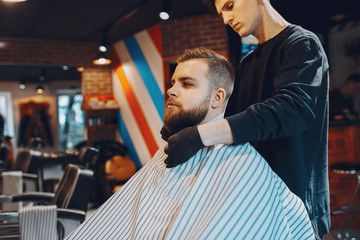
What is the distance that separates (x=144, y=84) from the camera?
19.2ft

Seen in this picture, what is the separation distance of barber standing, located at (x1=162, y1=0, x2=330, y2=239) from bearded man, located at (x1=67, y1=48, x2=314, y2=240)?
0.07 m

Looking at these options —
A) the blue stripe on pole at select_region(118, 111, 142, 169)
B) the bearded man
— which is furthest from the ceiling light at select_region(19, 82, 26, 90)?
the bearded man

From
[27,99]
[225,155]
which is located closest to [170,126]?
[225,155]

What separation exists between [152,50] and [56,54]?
193cm

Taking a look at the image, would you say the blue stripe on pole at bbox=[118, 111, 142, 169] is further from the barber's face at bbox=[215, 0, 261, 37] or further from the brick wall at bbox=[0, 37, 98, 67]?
the barber's face at bbox=[215, 0, 261, 37]

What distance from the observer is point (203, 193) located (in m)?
1.01

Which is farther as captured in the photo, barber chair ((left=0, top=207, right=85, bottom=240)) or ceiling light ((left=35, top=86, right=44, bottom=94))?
ceiling light ((left=35, top=86, right=44, bottom=94))

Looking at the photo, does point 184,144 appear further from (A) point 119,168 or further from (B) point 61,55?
(B) point 61,55

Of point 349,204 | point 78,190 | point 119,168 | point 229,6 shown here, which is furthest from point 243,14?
point 119,168

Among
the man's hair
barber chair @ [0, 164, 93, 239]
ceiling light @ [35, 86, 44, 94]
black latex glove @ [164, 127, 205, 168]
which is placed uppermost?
ceiling light @ [35, 86, 44, 94]

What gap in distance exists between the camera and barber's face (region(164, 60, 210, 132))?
3.75 feet

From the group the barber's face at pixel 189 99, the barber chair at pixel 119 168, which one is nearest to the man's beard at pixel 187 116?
the barber's face at pixel 189 99

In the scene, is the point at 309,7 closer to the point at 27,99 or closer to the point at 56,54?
the point at 56,54

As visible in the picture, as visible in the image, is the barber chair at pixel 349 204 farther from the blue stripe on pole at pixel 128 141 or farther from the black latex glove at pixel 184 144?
the blue stripe on pole at pixel 128 141
